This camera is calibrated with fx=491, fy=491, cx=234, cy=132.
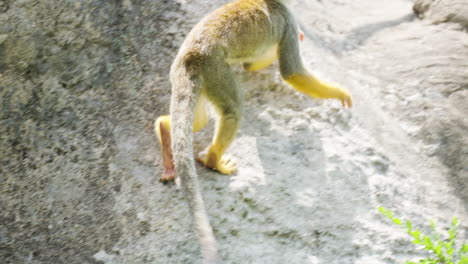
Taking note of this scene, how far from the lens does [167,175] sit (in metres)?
3.46

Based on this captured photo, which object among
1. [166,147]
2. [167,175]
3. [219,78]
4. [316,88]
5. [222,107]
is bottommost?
[167,175]

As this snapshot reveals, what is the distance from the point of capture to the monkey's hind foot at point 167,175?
11.3 feet

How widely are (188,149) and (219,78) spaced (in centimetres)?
65

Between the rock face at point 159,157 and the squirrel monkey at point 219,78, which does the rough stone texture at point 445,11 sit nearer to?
the rock face at point 159,157

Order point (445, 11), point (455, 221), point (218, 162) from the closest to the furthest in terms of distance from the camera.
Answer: point (218, 162), point (455, 221), point (445, 11)

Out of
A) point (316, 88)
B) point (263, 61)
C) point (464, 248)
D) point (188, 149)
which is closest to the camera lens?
point (188, 149)

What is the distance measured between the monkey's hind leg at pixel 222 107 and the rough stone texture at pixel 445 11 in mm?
3000

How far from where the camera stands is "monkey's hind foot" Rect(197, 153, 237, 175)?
3.54 meters

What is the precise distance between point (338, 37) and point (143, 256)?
321cm

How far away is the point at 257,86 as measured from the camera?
167 inches

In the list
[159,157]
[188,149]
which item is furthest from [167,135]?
[188,149]

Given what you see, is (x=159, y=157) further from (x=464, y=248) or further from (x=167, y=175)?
(x=464, y=248)

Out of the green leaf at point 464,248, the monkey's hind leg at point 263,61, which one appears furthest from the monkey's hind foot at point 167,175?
the green leaf at point 464,248

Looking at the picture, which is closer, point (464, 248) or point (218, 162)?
point (464, 248)
